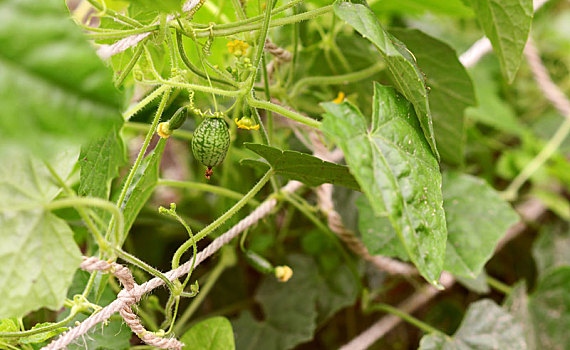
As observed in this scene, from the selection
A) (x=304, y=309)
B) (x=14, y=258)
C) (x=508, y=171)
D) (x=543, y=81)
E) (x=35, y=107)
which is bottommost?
(x=304, y=309)

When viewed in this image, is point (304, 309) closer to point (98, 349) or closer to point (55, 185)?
point (98, 349)

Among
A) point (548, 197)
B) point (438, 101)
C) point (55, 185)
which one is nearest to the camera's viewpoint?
point (55, 185)

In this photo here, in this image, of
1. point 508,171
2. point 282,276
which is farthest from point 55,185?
point 508,171

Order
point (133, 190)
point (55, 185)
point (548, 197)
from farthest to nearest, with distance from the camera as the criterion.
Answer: point (548, 197)
point (133, 190)
point (55, 185)

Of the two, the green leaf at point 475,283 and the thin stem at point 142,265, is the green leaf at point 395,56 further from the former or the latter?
the green leaf at point 475,283

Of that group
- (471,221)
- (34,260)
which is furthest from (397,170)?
(471,221)

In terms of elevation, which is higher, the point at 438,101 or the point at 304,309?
the point at 438,101

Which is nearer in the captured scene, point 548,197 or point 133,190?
point 133,190
